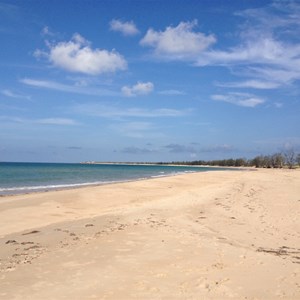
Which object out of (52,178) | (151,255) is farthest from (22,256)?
(52,178)

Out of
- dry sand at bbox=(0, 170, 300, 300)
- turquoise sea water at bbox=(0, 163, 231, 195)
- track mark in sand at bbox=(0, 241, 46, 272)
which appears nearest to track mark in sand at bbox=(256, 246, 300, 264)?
dry sand at bbox=(0, 170, 300, 300)

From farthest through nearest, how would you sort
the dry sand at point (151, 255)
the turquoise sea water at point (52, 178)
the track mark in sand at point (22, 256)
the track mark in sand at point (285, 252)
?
the turquoise sea water at point (52, 178) → the track mark in sand at point (285, 252) → the track mark in sand at point (22, 256) → the dry sand at point (151, 255)

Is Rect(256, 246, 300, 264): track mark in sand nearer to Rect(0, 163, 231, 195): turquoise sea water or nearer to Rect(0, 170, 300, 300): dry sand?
Rect(0, 170, 300, 300): dry sand

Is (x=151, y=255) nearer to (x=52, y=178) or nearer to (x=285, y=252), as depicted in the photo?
(x=285, y=252)

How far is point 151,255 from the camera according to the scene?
8.54m

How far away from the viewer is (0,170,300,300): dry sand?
627 cm

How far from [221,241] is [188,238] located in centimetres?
92

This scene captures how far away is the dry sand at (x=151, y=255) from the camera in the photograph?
20.6 ft

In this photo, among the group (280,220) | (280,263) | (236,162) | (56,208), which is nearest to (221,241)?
(280,263)

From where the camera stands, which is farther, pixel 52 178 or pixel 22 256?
pixel 52 178

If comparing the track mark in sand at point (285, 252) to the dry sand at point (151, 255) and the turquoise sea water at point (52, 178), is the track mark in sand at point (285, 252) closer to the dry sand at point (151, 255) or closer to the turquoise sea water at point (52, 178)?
the dry sand at point (151, 255)

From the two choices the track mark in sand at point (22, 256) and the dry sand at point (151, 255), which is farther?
the track mark in sand at point (22, 256)

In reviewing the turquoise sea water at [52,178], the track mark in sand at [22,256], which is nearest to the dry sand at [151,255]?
the track mark in sand at [22,256]

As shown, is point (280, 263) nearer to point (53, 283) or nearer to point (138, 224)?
point (53, 283)
